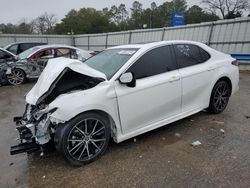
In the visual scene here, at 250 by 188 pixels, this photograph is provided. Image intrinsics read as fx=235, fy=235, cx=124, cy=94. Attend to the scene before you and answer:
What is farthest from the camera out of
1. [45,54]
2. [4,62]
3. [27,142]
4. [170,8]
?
[170,8]

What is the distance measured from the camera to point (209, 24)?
41.6 feet

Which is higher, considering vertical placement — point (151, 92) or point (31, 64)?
point (151, 92)

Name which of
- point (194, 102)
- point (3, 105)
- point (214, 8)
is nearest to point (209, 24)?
point (194, 102)

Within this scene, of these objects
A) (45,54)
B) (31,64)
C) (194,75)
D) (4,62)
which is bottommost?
(31,64)

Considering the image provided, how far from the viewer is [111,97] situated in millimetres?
3234

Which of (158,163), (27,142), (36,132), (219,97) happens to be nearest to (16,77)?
(27,142)

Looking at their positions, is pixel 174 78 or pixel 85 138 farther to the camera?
pixel 174 78

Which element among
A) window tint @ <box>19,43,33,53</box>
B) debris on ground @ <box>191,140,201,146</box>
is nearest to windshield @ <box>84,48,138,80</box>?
debris on ground @ <box>191,140,201,146</box>

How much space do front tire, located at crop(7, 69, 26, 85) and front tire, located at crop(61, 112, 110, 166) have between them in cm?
711

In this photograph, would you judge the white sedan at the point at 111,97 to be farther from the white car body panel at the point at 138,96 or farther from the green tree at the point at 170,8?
the green tree at the point at 170,8

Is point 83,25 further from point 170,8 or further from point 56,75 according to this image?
point 56,75

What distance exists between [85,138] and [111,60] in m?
1.43

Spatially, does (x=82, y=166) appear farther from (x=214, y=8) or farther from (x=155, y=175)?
(x=214, y=8)

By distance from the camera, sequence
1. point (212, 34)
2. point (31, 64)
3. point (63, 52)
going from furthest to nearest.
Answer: point (212, 34), point (63, 52), point (31, 64)
